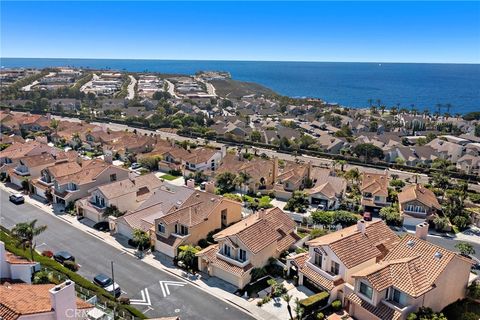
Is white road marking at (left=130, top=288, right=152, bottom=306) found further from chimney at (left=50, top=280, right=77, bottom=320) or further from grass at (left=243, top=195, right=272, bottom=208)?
grass at (left=243, top=195, right=272, bottom=208)

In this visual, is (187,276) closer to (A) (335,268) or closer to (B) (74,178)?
(A) (335,268)

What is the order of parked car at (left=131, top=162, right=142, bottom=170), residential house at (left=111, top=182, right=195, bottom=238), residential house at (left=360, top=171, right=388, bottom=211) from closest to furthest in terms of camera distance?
residential house at (left=111, top=182, right=195, bottom=238) < residential house at (left=360, top=171, right=388, bottom=211) < parked car at (left=131, top=162, right=142, bottom=170)

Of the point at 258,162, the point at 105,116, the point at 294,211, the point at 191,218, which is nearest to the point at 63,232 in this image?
the point at 191,218

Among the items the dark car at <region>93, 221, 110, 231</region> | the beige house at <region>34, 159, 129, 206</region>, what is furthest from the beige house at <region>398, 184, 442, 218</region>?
the beige house at <region>34, 159, 129, 206</region>

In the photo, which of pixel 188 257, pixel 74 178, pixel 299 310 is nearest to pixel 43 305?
pixel 299 310

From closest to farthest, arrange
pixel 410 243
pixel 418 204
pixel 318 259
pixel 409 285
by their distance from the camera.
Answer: pixel 409 285 < pixel 410 243 < pixel 318 259 < pixel 418 204

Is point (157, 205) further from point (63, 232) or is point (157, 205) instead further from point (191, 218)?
point (63, 232)
